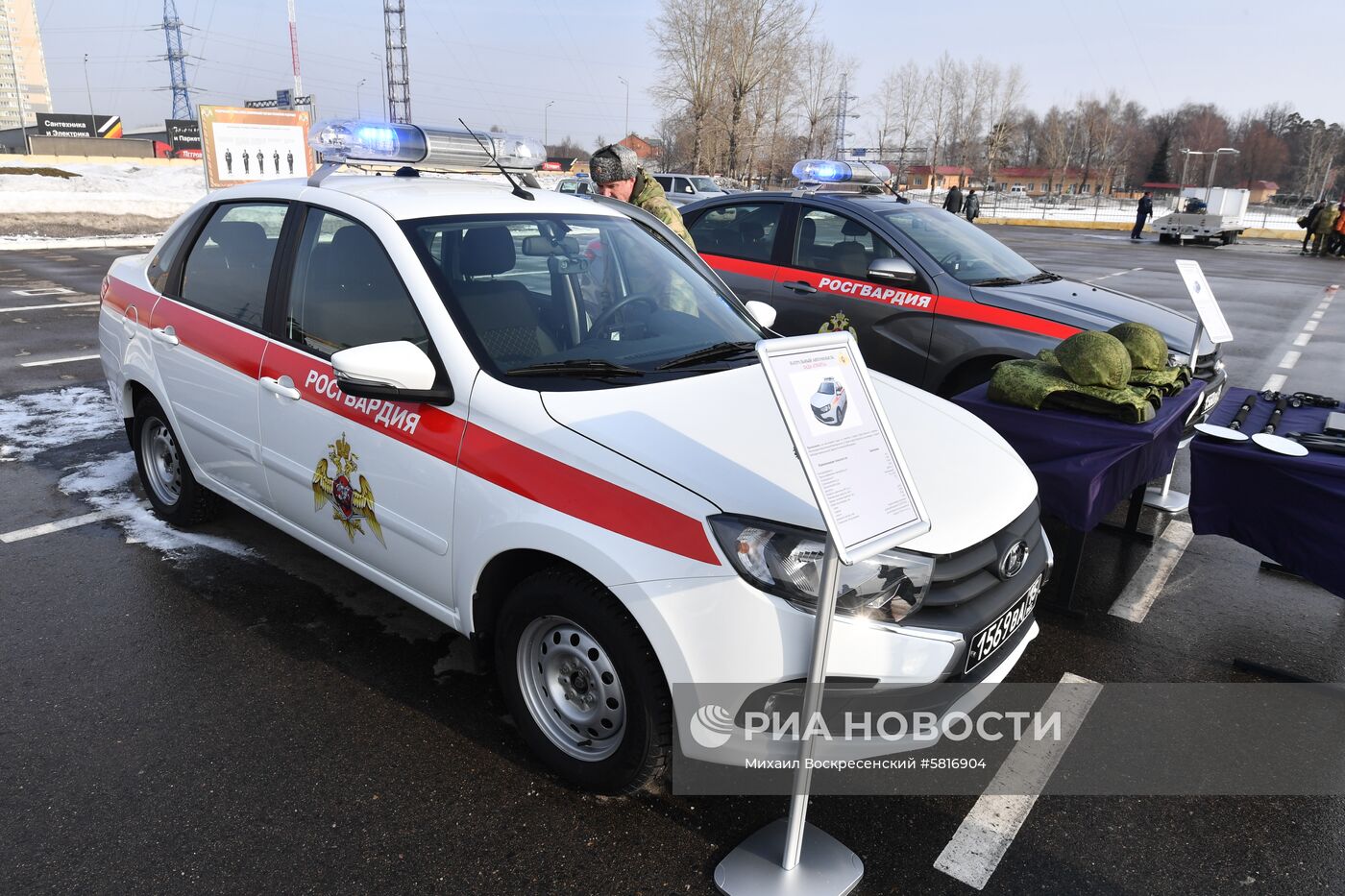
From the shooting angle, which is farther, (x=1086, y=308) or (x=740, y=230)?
(x=740, y=230)

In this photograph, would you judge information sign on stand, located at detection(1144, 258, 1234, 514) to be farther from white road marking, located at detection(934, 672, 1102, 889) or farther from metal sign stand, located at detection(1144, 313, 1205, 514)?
white road marking, located at detection(934, 672, 1102, 889)

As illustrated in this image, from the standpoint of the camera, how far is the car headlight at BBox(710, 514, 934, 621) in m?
2.16

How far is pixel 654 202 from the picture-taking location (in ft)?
18.7

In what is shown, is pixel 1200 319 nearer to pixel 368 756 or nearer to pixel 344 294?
pixel 344 294

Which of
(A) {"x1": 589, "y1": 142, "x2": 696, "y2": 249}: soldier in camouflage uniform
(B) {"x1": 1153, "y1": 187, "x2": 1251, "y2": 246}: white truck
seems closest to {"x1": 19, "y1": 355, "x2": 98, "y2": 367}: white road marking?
(A) {"x1": 589, "y1": 142, "x2": 696, "y2": 249}: soldier in camouflage uniform

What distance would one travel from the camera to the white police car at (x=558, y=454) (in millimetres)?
2225

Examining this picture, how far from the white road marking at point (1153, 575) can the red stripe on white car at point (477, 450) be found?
281 cm

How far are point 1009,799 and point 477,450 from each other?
6.59 feet

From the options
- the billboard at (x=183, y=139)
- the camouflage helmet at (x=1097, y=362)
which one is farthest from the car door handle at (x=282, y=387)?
the billboard at (x=183, y=139)

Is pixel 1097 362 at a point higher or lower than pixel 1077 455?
higher

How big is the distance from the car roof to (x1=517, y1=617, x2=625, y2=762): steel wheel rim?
1.58 metres

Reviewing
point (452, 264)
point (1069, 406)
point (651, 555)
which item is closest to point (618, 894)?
point (651, 555)

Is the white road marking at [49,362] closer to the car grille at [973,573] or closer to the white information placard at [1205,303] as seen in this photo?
the car grille at [973,573]

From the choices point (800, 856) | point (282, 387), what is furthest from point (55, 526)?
point (800, 856)
